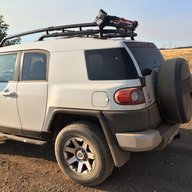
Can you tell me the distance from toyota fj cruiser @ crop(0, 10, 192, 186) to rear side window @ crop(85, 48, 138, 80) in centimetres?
1

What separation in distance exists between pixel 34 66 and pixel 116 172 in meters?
1.86

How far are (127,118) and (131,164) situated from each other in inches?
50.8

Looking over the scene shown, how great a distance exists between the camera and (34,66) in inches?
188

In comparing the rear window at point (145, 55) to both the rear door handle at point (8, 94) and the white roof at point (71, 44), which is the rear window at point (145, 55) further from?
the rear door handle at point (8, 94)

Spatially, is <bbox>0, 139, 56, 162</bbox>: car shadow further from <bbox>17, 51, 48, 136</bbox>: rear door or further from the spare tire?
the spare tire

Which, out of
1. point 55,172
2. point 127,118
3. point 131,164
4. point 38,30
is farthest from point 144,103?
point 38,30

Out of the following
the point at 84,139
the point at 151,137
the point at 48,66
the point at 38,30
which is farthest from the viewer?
the point at 38,30

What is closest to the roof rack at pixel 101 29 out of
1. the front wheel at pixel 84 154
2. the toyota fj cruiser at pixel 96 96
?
the toyota fj cruiser at pixel 96 96

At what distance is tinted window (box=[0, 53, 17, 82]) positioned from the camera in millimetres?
5023

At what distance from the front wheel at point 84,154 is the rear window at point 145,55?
99 centimetres

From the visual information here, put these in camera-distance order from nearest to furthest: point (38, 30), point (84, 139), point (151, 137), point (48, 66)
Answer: point (151, 137)
point (84, 139)
point (48, 66)
point (38, 30)

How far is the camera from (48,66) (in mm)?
4547

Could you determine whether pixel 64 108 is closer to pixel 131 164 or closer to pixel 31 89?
pixel 31 89

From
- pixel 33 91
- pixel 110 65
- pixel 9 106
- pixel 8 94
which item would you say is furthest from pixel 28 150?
pixel 110 65
